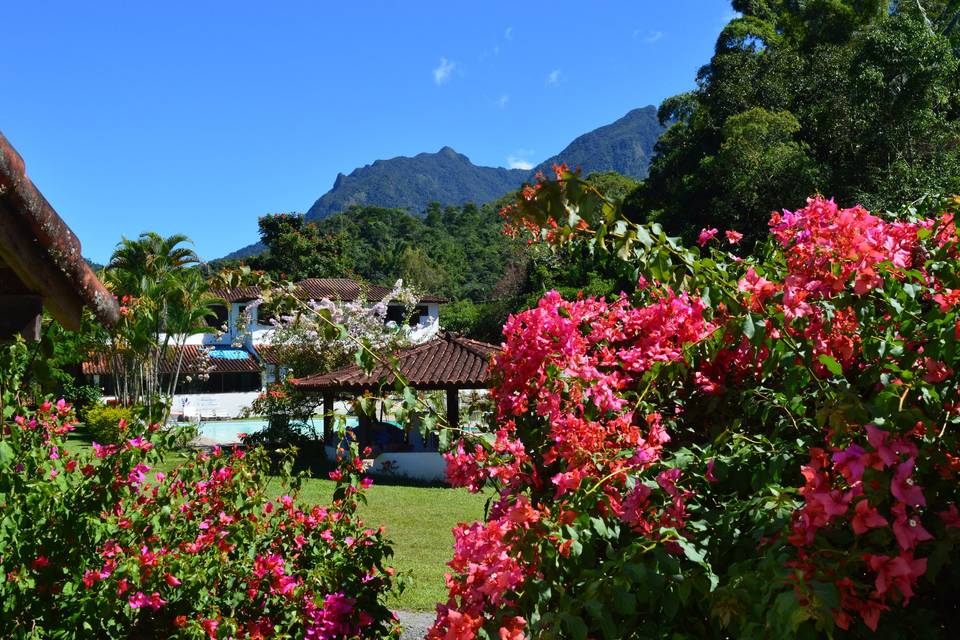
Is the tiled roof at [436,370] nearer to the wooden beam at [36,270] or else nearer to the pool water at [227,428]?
the pool water at [227,428]

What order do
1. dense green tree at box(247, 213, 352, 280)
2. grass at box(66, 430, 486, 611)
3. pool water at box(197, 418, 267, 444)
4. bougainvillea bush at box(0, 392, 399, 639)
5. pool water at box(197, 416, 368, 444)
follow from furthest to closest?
dense green tree at box(247, 213, 352, 280)
pool water at box(197, 418, 267, 444)
pool water at box(197, 416, 368, 444)
grass at box(66, 430, 486, 611)
bougainvillea bush at box(0, 392, 399, 639)

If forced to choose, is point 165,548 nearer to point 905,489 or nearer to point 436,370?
point 905,489

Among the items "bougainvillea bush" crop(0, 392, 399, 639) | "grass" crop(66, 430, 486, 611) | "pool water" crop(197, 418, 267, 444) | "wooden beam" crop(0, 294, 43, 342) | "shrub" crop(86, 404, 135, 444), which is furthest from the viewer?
"pool water" crop(197, 418, 267, 444)

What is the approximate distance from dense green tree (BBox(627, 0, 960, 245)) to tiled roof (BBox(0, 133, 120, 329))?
17.5 m

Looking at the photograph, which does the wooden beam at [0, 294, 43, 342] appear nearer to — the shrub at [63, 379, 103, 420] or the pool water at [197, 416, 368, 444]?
the pool water at [197, 416, 368, 444]

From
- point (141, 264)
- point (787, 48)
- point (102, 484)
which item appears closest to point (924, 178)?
point (787, 48)

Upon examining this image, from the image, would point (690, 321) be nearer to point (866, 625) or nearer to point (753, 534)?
point (753, 534)

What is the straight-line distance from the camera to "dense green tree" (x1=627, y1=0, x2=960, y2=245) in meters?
23.5

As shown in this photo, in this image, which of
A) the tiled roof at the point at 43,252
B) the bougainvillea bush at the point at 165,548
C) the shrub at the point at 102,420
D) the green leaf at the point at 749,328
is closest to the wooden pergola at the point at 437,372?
the shrub at the point at 102,420

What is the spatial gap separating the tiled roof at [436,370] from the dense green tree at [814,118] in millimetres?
10240

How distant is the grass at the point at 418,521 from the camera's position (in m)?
7.52

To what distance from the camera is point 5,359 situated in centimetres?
335

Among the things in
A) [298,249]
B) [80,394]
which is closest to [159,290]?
[80,394]

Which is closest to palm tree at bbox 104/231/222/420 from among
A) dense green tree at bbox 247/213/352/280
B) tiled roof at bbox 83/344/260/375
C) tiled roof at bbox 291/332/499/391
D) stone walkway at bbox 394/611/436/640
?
tiled roof at bbox 83/344/260/375
